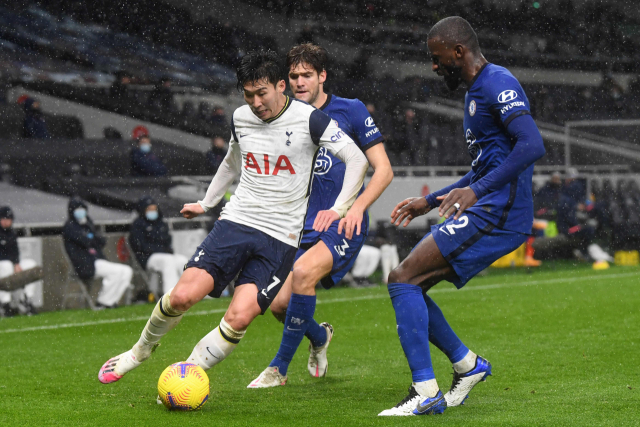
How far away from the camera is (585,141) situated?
21953 mm

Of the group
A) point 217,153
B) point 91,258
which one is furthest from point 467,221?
point 217,153

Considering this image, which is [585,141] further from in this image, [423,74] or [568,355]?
[568,355]

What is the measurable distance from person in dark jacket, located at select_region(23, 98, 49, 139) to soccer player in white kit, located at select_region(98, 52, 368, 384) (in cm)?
1390

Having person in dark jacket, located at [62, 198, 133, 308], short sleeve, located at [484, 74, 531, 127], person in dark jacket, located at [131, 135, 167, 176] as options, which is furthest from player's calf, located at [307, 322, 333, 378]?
person in dark jacket, located at [131, 135, 167, 176]

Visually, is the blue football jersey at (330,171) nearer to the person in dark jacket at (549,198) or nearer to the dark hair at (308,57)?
the dark hair at (308,57)

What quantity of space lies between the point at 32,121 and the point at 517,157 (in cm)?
1553

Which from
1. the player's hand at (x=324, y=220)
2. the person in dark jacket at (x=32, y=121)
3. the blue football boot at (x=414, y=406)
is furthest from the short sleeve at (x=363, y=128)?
the person in dark jacket at (x=32, y=121)

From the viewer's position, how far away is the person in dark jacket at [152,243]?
39.3ft

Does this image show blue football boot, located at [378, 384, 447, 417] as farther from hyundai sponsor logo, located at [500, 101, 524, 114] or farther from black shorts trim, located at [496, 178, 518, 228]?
hyundai sponsor logo, located at [500, 101, 524, 114]

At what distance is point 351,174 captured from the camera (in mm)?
4652

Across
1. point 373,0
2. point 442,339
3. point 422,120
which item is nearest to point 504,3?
point 373,0

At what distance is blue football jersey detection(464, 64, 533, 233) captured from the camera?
4184 mm

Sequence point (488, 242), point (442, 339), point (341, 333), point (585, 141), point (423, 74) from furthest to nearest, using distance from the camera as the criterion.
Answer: point (423, 74) < point (585, 141) < point (341, 333) < point (442, 339) < point (488, 242)

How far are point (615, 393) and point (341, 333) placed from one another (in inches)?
156
